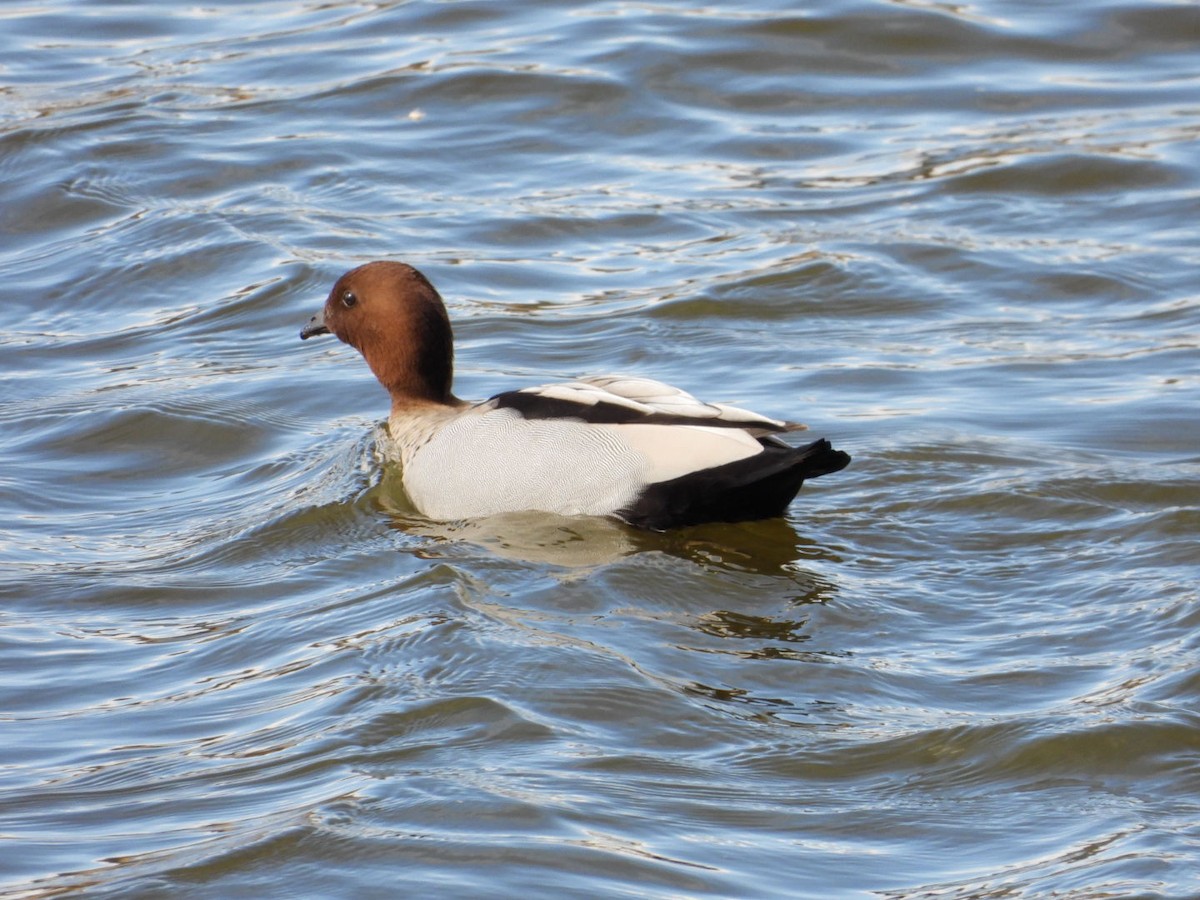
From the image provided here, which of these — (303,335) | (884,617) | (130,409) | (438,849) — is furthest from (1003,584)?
(130,409)

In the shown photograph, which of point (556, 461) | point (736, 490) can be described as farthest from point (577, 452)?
point (736, 490)

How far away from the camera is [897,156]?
39.6 ft

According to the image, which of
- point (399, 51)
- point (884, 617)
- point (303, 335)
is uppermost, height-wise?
point (399, 51)

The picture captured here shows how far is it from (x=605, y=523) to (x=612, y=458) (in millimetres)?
252

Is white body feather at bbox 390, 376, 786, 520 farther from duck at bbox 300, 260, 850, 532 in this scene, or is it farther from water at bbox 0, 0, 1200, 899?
water at bbox 0, 0, 1200, 899

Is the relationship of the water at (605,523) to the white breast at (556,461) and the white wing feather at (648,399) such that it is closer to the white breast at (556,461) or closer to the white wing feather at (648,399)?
the white breast at (556,461)

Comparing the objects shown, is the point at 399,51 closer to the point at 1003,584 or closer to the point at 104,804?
the point at 1003,584

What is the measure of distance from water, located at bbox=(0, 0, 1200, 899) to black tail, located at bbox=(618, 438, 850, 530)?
0.15 metres

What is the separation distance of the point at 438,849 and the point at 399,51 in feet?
36.8

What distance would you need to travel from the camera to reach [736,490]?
6.70 meters

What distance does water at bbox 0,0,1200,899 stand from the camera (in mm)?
4715

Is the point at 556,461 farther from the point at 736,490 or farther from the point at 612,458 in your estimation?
the point at 736,490

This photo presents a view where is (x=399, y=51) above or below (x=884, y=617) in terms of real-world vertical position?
above

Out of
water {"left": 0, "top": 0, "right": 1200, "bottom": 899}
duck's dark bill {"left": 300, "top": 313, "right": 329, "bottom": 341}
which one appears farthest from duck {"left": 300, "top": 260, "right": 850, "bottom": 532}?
duck's dark bill {"left": 300, "top": 313, "right": 329, "bottom": 341}
